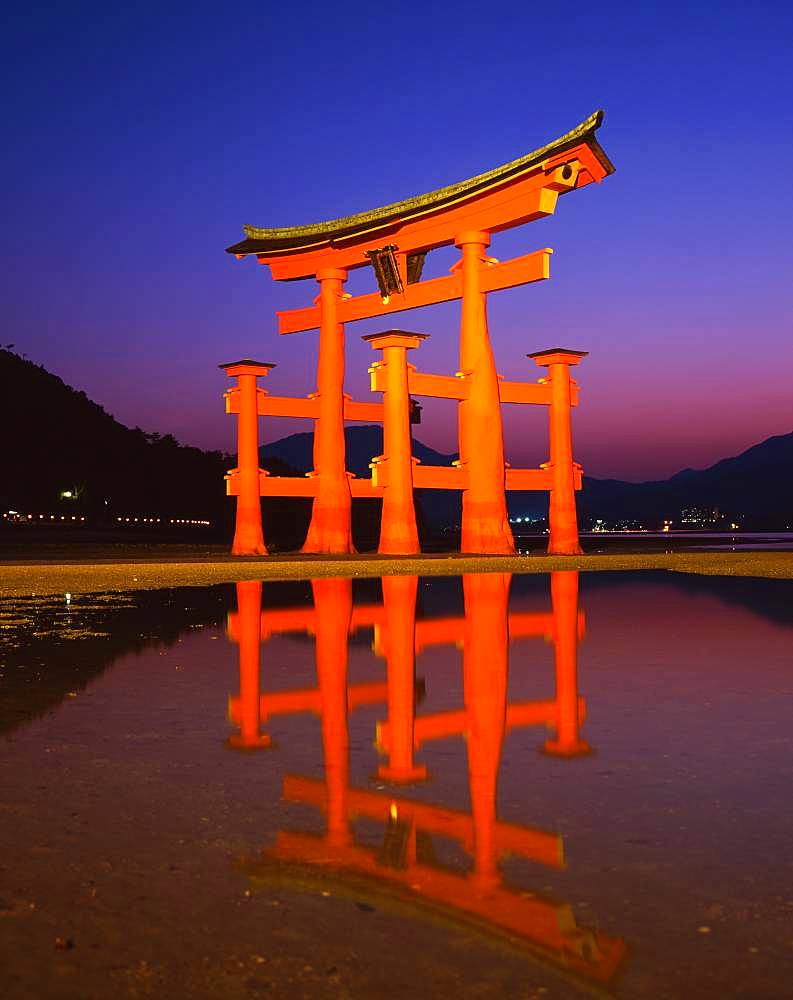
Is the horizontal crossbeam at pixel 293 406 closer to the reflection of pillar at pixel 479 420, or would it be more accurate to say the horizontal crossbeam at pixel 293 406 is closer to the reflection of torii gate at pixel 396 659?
the reflection of pillar at pixel 479 420

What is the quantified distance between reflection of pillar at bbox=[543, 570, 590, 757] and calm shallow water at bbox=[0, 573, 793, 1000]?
0.04 m

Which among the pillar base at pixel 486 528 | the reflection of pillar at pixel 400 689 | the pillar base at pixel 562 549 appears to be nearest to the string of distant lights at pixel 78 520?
the pillar base at pixel 562 549

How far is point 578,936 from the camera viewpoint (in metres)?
2.73

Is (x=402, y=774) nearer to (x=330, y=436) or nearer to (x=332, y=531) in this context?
(x=332, y=531)

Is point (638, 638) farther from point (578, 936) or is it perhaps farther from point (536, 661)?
point (578, 936)

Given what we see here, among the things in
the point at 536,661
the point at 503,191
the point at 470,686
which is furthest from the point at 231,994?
the point at 503,191

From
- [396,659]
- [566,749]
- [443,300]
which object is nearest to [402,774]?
[566,749]

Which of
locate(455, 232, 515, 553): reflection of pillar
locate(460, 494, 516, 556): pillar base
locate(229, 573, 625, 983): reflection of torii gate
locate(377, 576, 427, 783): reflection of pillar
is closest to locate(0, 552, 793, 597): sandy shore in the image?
locate(460, 494, 516, 556): pillar base

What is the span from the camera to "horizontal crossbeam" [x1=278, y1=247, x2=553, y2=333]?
31109 millimetres

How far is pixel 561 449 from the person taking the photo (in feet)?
128

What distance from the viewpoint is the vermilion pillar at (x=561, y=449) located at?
127 ft

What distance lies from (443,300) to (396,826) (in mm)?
31838

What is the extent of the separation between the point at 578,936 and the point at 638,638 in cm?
803

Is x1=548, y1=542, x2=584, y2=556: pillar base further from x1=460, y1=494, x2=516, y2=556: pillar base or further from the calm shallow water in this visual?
the calm shallow water
